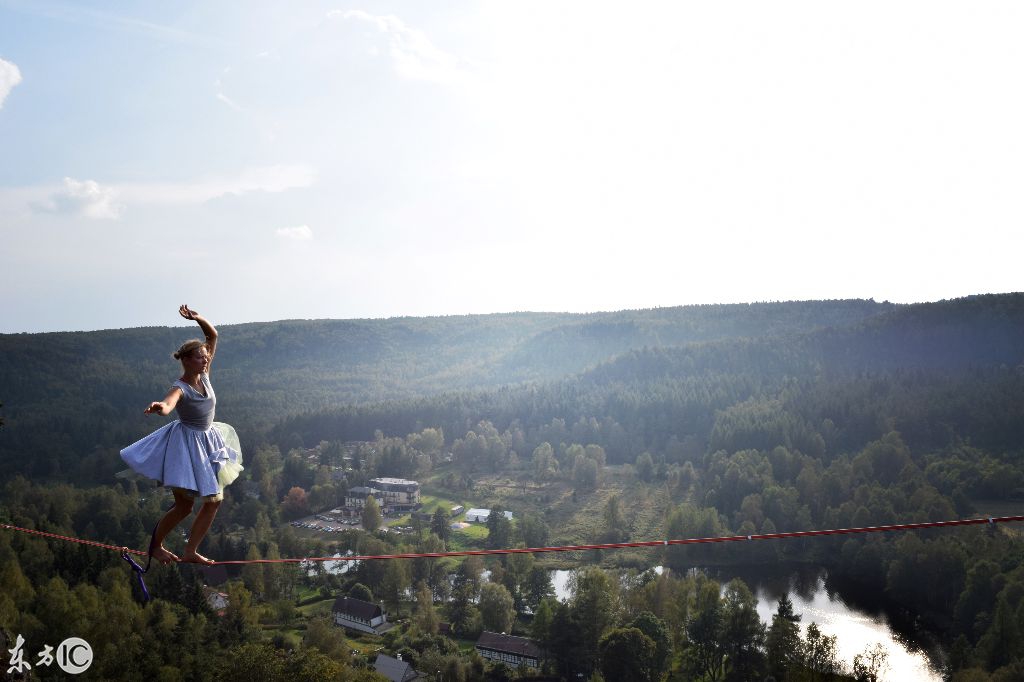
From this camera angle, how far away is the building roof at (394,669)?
29.9m

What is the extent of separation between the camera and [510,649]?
32844 millimetres

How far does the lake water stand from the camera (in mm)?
30688

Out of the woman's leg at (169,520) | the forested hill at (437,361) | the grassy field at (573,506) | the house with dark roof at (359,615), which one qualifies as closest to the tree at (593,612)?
the house with dark roof at (359,615)

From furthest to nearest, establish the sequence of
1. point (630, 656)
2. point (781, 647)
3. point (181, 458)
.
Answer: point (630, 656) → point (781, 647) → point (181, 458)

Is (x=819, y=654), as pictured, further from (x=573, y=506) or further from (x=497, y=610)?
(x=573, y=506)

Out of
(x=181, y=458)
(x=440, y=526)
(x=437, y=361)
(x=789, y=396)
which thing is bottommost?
(x=440, y=526)

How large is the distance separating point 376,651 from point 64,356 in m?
131

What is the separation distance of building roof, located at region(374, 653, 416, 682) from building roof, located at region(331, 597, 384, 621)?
6.12 metres

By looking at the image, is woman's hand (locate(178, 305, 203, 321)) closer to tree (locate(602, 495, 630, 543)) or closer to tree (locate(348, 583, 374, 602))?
tree (locate(348, 583, 374, 602))

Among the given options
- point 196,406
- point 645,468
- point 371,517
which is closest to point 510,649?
point 371,517

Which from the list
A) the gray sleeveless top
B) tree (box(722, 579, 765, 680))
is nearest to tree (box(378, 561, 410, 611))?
tree (box(722, 579, 765, 680))

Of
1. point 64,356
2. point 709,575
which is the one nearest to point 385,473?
point 709,575

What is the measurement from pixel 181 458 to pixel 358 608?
35.1 metres

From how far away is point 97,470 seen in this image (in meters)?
76.8
